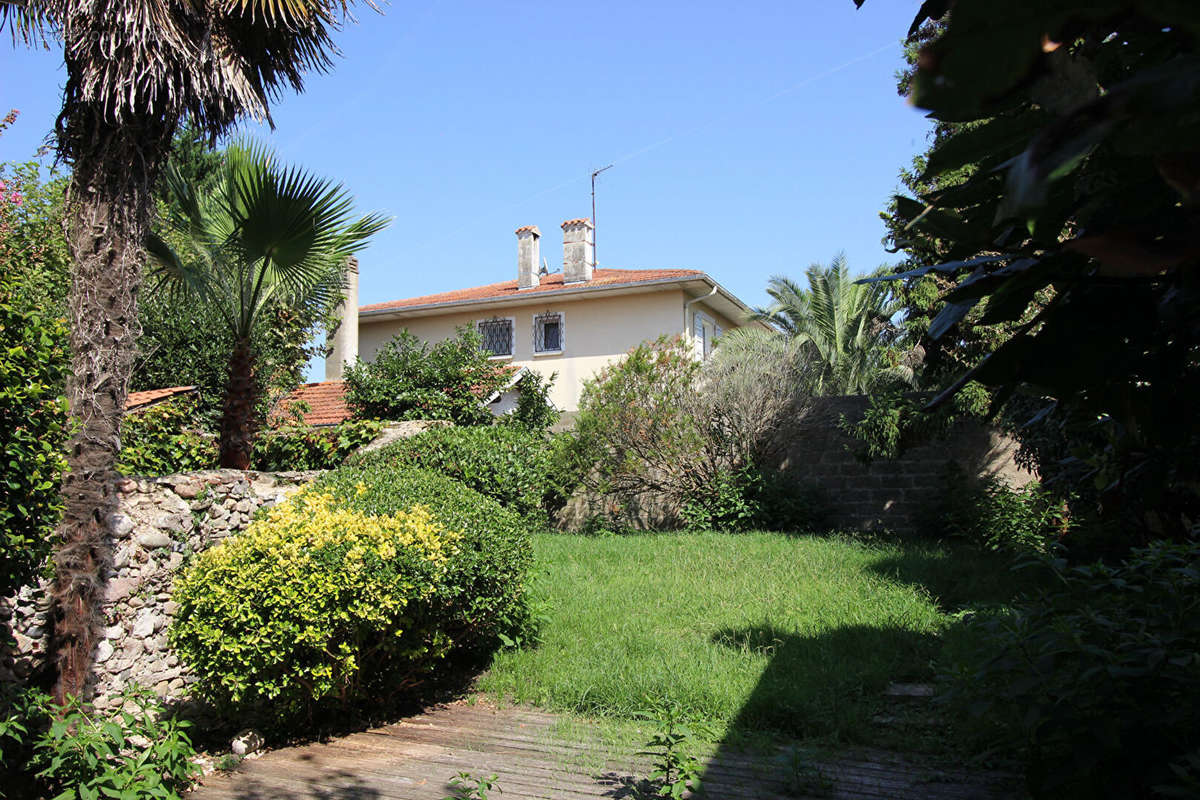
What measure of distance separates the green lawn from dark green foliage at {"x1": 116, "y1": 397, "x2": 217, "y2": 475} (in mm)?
4286

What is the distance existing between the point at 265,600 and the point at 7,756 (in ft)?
5.34

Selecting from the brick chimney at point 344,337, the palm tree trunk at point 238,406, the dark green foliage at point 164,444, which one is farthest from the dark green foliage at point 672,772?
the brick chimney at point 344,337

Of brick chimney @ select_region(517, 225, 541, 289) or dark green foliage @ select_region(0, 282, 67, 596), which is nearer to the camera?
dark green foliage @ select_region(0, 282, 67, 596)

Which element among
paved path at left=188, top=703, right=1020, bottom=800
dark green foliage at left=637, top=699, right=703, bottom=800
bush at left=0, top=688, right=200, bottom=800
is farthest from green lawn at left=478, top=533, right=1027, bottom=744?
bush at left=0, top=688, right=200, bottom=800

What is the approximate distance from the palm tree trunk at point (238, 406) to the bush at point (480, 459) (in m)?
1.50

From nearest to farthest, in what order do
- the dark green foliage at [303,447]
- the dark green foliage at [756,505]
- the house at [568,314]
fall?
the dark green foliage at [303,447], the dark green foliage at [756,505], the house at [568,314]

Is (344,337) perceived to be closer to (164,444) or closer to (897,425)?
(164,444)

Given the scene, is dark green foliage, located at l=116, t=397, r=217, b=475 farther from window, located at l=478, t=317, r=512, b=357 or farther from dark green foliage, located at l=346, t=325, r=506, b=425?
window, located at l=478, t=317, r=512, b=357

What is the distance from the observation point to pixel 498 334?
23219 millimetres

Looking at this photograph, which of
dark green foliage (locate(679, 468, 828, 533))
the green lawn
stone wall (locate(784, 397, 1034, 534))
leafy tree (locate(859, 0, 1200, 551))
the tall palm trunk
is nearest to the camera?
leafy tree (locate(859, 0, 1200, 551))

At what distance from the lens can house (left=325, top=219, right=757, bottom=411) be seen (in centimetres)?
2097

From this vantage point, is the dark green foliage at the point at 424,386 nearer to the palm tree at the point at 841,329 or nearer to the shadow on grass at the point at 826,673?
the shadow on grass at the point at 826,673

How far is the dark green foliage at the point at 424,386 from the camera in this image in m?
14.9

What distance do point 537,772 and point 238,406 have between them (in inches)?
204
